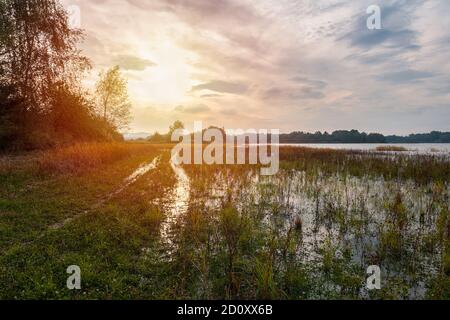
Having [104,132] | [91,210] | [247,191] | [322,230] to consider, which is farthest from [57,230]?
[104,132]

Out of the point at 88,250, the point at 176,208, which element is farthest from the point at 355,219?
the point at 88,250

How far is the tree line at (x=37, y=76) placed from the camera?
25.0 metres

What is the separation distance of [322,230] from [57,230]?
30.3 ft

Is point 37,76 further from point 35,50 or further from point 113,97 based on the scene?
point 113,97

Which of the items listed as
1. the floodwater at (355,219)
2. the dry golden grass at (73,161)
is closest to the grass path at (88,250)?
the floodwater at (355,219)

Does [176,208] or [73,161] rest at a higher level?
[73,161]

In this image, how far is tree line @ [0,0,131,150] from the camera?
983 inches

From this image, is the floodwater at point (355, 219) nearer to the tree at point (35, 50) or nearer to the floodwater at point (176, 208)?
the floodwater at point (176, 208)

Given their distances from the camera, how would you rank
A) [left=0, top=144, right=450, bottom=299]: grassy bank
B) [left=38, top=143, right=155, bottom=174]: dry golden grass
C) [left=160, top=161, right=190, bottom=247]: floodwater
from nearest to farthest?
1. [left=0, top=144, right=450, bottom=299]: grassy bank
2. [left=160, top=161, right=190, bottom=247]: floodwater
3. [left=38, top=143, right=155, bottom=174]: dry golden grass

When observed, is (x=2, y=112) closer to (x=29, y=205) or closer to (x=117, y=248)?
(x=29, y=205)

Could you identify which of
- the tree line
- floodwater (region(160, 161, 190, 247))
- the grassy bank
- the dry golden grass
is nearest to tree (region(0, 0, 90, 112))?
the tree line

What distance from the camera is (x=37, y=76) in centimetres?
2659

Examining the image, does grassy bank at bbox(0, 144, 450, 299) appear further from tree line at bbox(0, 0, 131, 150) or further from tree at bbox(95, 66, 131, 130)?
tree at bbox(95, 66, 131, 130)

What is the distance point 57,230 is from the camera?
30.2 feet
